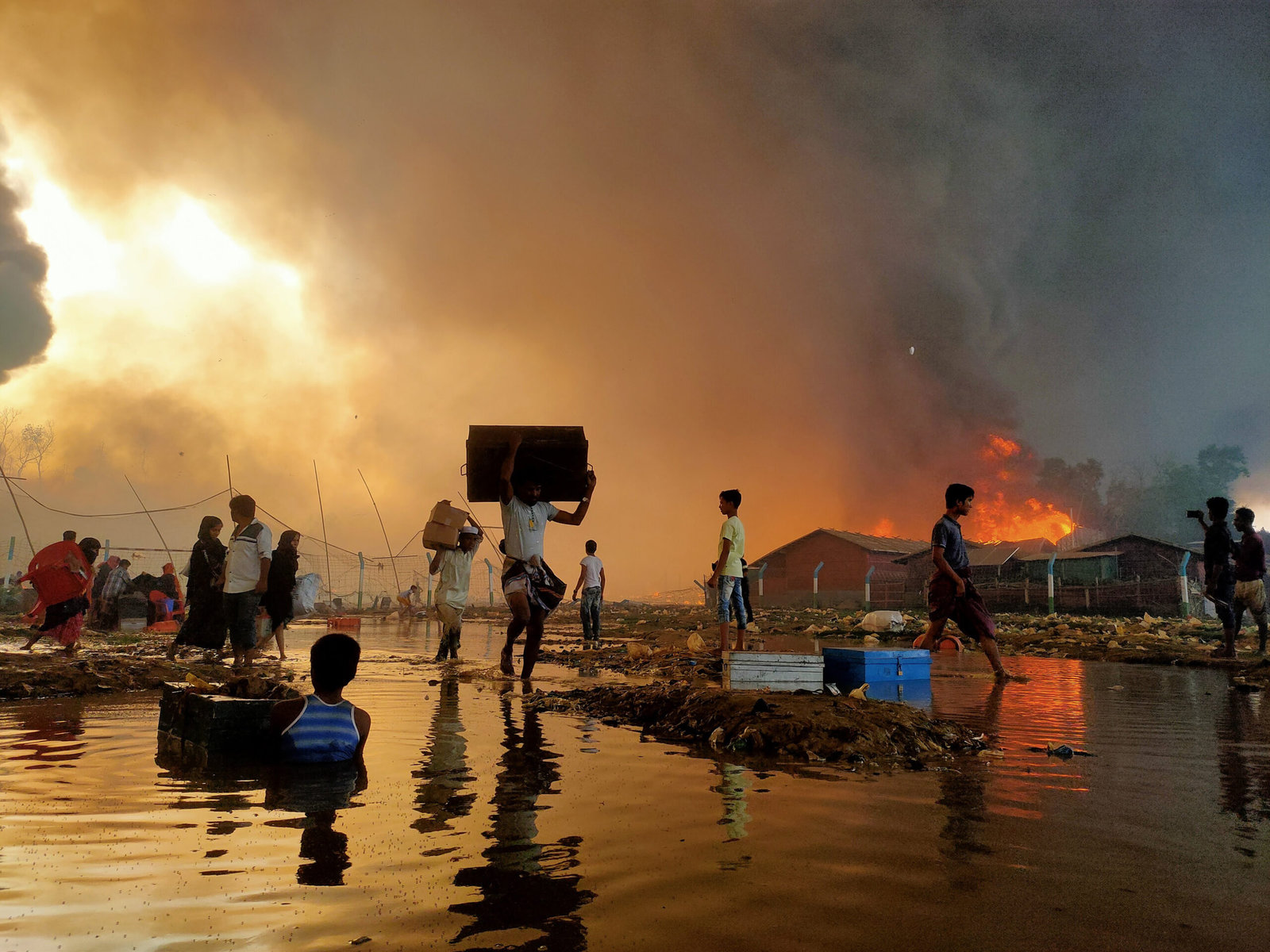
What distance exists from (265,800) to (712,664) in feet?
18.3

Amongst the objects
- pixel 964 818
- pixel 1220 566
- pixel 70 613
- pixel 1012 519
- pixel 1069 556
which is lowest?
pixel 964 818

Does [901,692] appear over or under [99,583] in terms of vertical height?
under

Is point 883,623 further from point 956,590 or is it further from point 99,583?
point 99,583

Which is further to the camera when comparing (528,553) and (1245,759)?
(528,553)

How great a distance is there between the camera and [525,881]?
231 cm

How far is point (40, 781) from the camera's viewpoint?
3543 mm

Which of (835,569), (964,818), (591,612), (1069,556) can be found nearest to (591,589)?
(591,612)

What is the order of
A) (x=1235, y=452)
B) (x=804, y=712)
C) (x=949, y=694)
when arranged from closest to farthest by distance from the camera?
(x=804, y=712) < (x=949, y=694) < (x=1235, y=452)

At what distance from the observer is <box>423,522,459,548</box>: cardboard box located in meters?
10.5

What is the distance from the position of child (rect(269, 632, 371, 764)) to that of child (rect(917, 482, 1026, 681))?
629cm

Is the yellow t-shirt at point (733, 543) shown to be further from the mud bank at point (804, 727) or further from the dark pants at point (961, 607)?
the mud bank at point (804, 727)

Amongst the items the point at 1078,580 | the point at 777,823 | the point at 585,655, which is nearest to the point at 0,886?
the point at 777,823

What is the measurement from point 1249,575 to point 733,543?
7578mm

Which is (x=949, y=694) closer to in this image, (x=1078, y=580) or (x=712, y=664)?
(x=712, y=664)
